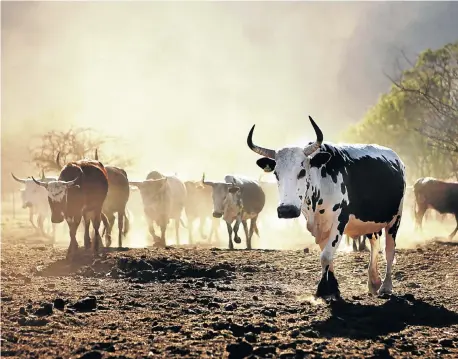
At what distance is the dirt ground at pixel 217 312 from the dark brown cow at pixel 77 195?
2271 millimetres

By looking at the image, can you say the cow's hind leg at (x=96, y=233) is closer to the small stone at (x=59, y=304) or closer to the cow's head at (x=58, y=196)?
the cow's head at (x=58, y=196)

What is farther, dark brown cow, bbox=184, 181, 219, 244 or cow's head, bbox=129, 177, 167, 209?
dark brown cow, bbox=184, 181, 219, 244

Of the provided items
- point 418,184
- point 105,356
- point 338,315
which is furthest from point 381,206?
point 418,184

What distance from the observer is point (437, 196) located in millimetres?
24859

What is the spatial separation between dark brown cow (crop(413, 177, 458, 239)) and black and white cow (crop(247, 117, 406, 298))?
15359mm

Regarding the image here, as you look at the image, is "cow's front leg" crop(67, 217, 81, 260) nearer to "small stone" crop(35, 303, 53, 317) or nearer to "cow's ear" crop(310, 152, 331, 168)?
"small stone" crop(35, 303, 53, 317)

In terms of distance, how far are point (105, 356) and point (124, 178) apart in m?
13.9

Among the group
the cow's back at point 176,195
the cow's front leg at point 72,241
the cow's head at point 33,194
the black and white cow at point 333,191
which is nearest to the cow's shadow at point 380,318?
the black and white cow at point 333,191

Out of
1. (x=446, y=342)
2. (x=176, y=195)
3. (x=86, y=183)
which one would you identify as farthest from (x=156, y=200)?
(x=446, y=342)

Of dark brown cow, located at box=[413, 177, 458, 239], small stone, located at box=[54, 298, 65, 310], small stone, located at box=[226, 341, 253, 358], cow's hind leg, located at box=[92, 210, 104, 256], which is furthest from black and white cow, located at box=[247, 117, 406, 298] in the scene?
dark brown cow, located at box=[413, 177, 458, 239]

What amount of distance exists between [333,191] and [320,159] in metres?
0.48

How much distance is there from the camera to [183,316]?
762 cm

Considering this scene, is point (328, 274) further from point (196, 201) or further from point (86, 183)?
point (196, 201)

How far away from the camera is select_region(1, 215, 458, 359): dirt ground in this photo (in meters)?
6.24
